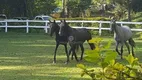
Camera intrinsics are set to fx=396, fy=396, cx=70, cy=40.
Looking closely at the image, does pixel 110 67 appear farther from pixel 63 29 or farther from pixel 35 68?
pixel 63 29

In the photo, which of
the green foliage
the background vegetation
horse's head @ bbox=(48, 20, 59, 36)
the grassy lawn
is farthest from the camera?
the background vegetation

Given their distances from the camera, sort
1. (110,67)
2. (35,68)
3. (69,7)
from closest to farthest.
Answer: (110,67) < (35,68) < (69,7)

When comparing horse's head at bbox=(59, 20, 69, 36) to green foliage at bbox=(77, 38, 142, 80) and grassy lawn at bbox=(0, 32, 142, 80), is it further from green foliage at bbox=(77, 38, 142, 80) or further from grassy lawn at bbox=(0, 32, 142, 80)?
green foliage at bbox=(77, 38, 142, 80)

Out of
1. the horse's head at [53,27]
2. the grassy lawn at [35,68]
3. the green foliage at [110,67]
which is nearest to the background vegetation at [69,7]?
the grassy lawn at [35,68]

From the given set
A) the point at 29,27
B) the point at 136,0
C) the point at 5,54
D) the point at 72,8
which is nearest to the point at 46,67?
the point at 5,54

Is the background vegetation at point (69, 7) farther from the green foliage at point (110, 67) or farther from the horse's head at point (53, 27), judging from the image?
the green foliage at point (110, 67)

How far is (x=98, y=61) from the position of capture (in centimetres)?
217

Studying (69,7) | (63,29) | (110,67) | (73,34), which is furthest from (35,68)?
(69,7)

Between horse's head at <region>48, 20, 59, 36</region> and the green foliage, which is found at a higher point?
the green foliage

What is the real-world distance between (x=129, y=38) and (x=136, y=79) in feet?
49.1

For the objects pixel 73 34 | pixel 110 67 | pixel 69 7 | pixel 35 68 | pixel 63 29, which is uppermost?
pixel 110 67

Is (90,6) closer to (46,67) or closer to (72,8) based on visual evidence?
(72,8)

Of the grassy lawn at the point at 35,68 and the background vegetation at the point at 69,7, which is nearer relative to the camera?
the grassy lawn at the point at 35,68

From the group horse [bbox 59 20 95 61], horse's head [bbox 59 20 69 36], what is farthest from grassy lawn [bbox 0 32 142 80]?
horse's head [bbox 59 20 69 36]
